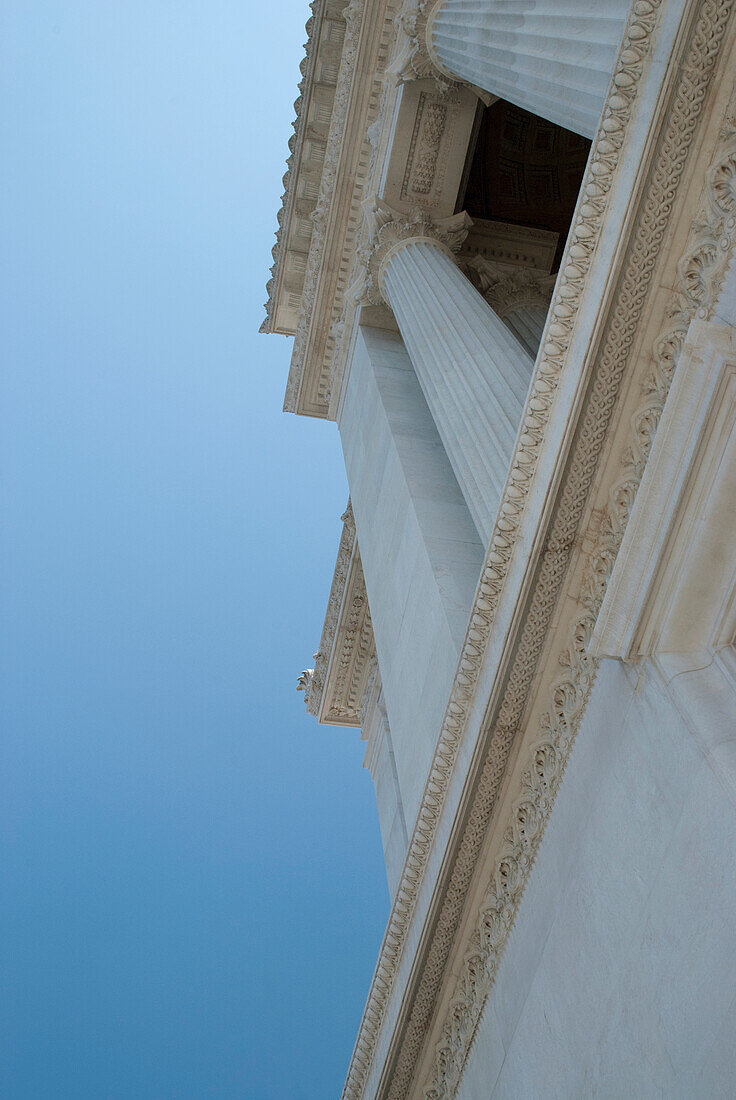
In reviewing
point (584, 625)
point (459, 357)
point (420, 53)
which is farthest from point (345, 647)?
point (584, 625)

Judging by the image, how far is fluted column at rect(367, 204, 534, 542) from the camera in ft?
33.6

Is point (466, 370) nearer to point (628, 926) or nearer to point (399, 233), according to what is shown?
point (399, 233)

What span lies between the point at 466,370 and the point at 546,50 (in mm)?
3406

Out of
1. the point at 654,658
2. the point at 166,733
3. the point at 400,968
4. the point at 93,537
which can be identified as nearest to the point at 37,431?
the point at 93,537

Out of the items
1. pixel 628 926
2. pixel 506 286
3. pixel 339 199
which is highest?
pixel 339 199

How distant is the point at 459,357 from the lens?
11.8 meters

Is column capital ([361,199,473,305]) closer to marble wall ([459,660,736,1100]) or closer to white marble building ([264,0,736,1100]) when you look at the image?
white marble building ([264,0,736,1100])

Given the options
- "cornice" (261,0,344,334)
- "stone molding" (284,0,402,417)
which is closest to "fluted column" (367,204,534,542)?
"stone molding" (284,0,402,417)

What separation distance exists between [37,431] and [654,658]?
41.0 metres

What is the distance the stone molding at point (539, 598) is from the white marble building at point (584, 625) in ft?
0.07

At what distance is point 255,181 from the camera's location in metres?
53.3

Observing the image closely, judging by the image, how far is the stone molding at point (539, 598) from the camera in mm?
6871

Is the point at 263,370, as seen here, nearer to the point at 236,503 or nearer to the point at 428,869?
the point at 236,503

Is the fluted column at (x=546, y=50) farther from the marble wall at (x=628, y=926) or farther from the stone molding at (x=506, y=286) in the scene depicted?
the stone molding at (x=506, y=286)
